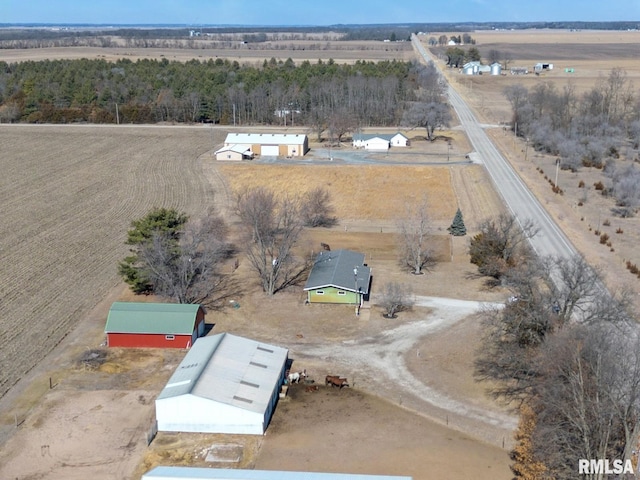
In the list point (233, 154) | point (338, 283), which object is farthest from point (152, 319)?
point (233, 154)

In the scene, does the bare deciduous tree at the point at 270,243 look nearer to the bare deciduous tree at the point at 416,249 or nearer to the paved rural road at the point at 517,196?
the bare deciduous tree at the point at 416,249

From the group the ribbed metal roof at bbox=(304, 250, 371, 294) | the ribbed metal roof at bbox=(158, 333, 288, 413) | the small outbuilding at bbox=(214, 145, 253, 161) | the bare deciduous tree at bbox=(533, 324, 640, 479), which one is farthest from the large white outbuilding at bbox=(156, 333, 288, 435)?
the small outbuilding at bbox=(214, 145, 253, 161)

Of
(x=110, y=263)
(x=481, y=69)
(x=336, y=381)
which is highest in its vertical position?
(x=481, y=69)

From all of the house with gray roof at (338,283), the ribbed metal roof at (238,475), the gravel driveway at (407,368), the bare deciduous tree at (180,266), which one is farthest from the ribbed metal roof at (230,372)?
the house with gray roof at (338,283)

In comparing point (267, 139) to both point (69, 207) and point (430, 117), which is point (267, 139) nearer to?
point (430, 117)

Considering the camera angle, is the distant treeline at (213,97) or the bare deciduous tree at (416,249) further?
the distant treeline at (213,97)
